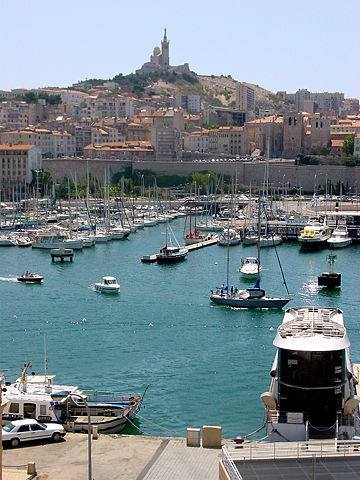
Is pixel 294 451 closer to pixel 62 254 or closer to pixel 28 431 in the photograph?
pixel 28 431

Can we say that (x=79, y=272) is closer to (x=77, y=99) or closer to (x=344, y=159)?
(x=344, y=159)

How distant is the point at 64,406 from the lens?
16312mm

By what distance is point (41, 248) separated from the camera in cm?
4775

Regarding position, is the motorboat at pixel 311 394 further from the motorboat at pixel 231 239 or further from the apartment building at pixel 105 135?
the apartment building at pixel 105 135

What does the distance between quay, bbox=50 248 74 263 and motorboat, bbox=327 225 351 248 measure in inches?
581

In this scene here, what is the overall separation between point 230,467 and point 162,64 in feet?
569

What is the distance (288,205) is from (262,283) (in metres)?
34.8

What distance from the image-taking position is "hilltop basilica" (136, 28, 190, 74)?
175750mm

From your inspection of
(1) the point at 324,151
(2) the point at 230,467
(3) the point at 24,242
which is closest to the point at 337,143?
(1) the point at 324,151

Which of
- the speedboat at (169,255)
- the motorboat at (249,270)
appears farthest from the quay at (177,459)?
the speedboat at (169,255)

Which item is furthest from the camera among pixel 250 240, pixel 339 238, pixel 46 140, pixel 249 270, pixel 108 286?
pixel 46 140

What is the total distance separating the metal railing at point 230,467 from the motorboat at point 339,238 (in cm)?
3980

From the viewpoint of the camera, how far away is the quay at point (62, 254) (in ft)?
141

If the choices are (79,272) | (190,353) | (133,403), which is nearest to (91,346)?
(190,353)
